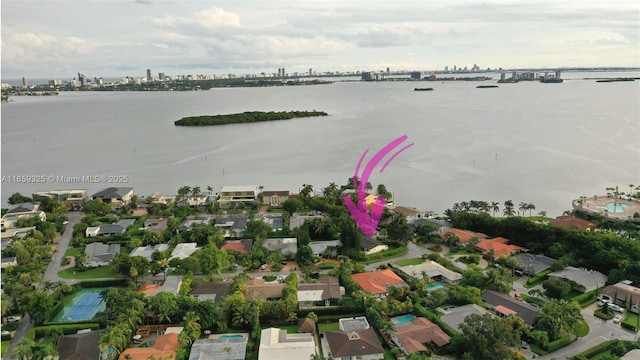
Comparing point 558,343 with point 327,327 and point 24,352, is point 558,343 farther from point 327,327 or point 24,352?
point 24,352

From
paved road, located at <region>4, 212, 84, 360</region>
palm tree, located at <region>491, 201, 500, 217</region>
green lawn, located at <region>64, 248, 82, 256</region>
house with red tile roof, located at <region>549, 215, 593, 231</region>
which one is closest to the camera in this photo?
paved road, located at <region>4, 212, 84, 360</region>

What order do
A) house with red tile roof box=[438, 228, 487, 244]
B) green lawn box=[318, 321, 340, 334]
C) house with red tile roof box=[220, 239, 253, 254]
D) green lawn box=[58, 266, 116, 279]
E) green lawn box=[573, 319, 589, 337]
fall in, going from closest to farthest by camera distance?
1. green lawn box=[573, 319, 589, 337]
2. green lawn box=[318, 321, 340, 334]
3. green lawn box=[58, 266, 116, 279]
4. house with red tile roof box=[220, 239, 253, 254]
5. house with red tile roof box=[438, 228, 487, 244]

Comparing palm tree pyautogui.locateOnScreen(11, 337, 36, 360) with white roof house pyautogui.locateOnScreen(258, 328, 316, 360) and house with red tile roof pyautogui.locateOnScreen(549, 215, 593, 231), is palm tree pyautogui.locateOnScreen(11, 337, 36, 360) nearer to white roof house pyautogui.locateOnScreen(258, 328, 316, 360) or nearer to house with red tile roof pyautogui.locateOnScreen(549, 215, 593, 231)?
white roof house pyautogui.locateOnScreen(258, 328, 316, 360)

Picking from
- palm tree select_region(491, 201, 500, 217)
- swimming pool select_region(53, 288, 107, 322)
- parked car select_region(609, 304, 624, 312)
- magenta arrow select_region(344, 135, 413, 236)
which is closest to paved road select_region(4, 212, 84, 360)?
swimming pool select_region(53, 288, 107, 322)

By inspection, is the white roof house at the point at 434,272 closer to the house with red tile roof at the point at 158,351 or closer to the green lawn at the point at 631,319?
the green lawn at the point at 631,319

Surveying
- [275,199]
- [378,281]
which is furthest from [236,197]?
[378,281]

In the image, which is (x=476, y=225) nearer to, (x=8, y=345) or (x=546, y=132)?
(x=8, y=345)

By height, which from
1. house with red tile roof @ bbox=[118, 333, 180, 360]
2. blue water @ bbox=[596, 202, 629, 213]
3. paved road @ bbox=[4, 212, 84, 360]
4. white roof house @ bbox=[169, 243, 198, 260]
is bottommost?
paved road @ bbox=[4, 212, 84, 360]
